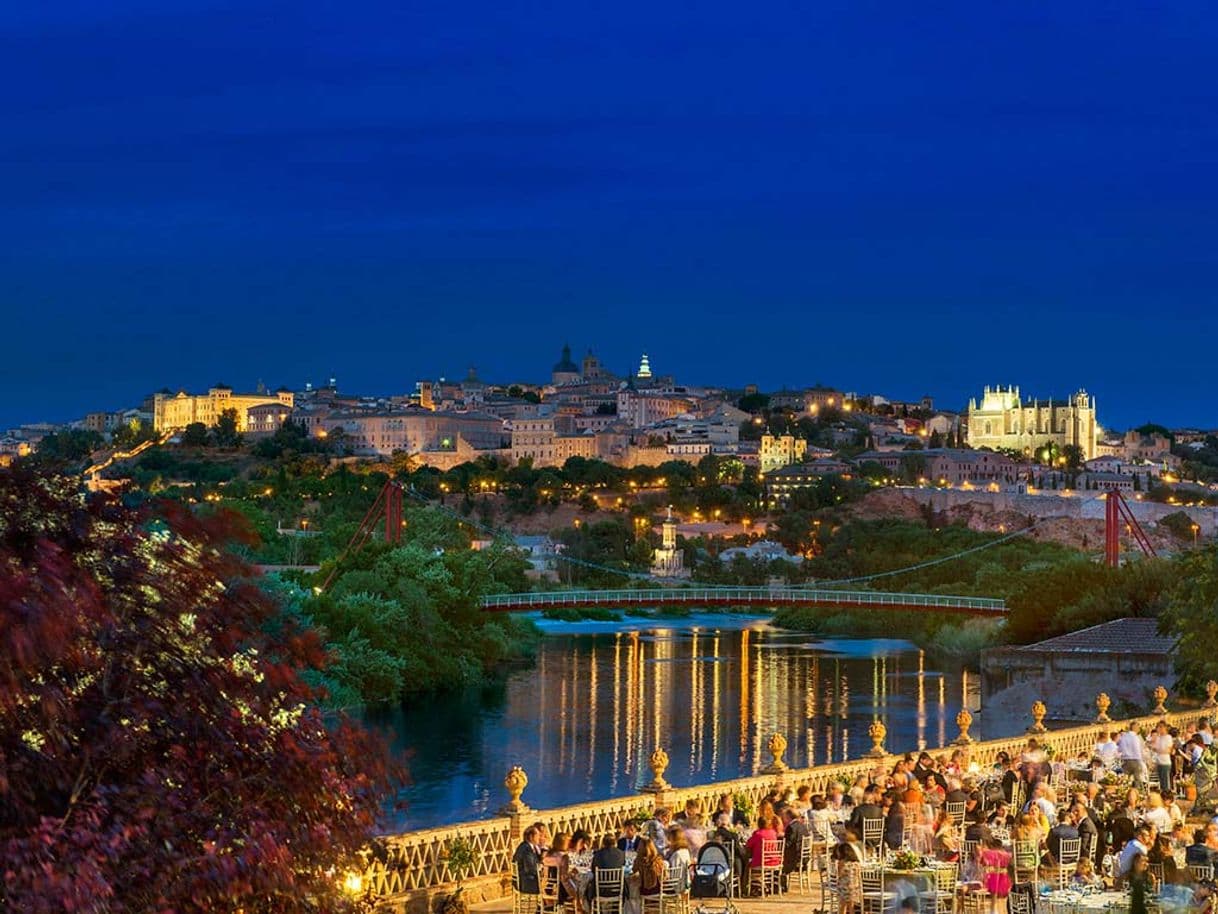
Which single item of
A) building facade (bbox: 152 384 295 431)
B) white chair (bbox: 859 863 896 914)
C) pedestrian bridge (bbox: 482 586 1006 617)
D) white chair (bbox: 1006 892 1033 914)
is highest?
building facade (bbox: 152 384 295 431)

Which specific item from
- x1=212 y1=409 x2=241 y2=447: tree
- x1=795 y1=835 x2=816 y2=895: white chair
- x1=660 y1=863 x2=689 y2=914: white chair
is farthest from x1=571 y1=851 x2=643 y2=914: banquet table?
x1=212 y1=409 x2=241 y2=447: tree

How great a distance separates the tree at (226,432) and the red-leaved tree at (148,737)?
132 meters

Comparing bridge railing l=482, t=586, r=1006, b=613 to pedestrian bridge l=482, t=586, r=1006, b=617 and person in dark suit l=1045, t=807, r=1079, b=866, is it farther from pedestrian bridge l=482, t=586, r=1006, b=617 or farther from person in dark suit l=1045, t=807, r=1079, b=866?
person in dark suit l=1045, t=807, r=1079, b=866

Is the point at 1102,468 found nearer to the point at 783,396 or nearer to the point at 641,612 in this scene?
the point at 783,396

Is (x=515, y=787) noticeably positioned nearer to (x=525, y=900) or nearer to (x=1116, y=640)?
(x=525, y=900)

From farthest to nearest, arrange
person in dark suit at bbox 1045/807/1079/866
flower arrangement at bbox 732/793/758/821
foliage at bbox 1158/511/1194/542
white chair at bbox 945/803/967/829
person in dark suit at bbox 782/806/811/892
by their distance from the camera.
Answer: foliage at bbox 1158/511/1194/542 < flower arrangement at bbox 732/793/758/821 < white chair at bbox 945/803/967/829 < person in dark suit at bbox 782/806/811/892 < person in dark suit at bbox 1045/807/1079/866

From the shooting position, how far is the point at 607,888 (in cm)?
939

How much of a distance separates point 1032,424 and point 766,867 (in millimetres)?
139123

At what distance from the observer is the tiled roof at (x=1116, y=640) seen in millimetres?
28312

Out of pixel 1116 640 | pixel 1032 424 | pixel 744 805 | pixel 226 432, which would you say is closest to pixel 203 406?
pixel 226 432

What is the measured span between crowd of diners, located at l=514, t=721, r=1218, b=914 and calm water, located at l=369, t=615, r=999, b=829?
35.6 feet

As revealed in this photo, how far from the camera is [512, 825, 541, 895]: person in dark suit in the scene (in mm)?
9531

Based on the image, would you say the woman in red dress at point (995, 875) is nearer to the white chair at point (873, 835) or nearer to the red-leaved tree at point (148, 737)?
the white chair at point (873, 835)

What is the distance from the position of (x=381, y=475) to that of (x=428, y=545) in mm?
51891
